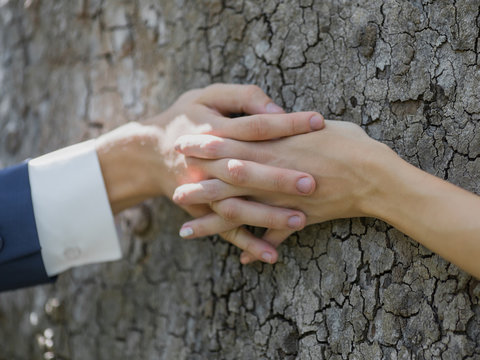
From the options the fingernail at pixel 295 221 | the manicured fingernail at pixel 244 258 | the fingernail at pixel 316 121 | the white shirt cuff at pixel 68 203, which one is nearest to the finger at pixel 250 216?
the fingernail at pixel 295 221

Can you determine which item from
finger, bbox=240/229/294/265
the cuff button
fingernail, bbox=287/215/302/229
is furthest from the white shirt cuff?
fingernail, bbox=287/215/302/229

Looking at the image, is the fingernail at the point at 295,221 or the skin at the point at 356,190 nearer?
the skin at the point at 356,190

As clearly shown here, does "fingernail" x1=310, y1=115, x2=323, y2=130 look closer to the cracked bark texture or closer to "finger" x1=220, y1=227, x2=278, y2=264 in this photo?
the cracked bark texture

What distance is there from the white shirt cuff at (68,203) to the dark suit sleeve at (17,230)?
25mm

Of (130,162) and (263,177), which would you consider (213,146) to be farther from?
(130,162)

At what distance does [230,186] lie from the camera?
54.9 inches

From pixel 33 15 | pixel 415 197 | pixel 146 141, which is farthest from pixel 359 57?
pixel 33 15

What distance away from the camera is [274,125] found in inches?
53.6

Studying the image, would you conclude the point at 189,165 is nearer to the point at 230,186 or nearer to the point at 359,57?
the point at 230,186

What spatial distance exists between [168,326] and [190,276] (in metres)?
0.19

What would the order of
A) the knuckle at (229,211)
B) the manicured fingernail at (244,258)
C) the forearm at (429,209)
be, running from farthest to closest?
the manicured fingernail at (244,258) → the knuckle at (229,211) → the forearm at (429,209)

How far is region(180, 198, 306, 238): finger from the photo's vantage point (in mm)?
1365

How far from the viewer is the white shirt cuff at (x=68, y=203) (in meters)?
1.58

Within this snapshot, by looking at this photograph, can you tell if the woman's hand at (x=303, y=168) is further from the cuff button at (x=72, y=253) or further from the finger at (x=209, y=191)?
the cuff button at (x=72, y=253)
